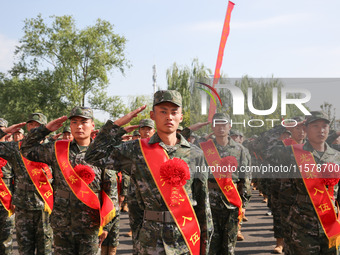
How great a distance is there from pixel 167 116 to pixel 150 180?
566mm

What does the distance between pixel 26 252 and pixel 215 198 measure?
2.71m

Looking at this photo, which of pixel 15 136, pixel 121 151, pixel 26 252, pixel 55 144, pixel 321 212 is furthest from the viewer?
pixel 15 136

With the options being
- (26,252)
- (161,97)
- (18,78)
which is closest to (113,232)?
(26,252)

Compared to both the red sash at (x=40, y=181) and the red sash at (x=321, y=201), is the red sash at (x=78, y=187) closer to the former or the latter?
the red sash at (x=40, y=181)

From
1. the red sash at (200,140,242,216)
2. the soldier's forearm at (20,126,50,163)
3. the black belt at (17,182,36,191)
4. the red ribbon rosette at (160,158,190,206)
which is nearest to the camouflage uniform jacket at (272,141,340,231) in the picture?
the red sash at (200,140,242,216)

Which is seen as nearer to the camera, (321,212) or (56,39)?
(321,212)

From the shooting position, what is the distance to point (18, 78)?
32.7 meters

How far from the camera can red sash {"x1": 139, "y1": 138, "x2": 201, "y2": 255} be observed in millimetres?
3504

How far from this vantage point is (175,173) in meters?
3.42

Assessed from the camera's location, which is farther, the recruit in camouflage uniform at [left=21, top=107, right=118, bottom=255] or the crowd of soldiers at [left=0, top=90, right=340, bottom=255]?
the recruit in camouflage uniform at [left=21, top=107, right=118, bottom=255]

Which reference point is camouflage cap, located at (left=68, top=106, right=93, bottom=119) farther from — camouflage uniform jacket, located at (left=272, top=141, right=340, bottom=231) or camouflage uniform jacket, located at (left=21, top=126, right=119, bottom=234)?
camouflage uniform jacket, located at (left=272, top=141, right=340, bottom=231)

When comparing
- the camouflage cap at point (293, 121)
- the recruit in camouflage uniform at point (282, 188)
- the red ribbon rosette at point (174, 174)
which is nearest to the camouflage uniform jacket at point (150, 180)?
the red ribbon rosette at point (174, 174)

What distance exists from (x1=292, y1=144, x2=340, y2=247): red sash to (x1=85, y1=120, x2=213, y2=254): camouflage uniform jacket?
1.58 m

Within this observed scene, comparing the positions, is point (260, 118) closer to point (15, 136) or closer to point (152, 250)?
point (152, 250)
